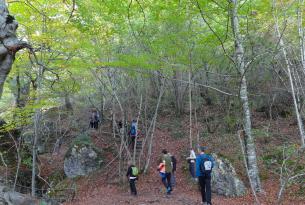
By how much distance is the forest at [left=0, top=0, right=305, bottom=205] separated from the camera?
989 centimetres

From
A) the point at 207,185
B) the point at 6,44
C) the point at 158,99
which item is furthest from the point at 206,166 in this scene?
the point at 158,99

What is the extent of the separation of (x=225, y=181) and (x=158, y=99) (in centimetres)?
639

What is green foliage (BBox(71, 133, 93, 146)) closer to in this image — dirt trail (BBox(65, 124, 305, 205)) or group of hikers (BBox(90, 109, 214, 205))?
dirt trail (BBox(65, 124, 305, 205))

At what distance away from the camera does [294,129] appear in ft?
57.7

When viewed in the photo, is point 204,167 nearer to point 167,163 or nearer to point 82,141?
point 167,163

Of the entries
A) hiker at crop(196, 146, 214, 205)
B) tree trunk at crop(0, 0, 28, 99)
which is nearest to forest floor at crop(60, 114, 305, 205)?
hiker at crop(196, 146, 214, 205)

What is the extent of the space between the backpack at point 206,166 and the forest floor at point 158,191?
1.95m

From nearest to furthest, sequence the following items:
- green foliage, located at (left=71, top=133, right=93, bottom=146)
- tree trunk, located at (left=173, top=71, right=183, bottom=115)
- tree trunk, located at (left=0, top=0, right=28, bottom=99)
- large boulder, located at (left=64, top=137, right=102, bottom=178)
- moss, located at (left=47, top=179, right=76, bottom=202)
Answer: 1. tree trunk, located at (left=0, top=0, right=28, bottom=99)
2. moss, located at (left=47, top=179, right=76, bottom=202)
3. large boulder, located at (left=64, top=137, right=102, bottom=178)
4. green foliage, located at (left=71, top=133, right=93, bottom=146)
5. tree trunk, located at (left=173, top=71, right=183, bottom=115)

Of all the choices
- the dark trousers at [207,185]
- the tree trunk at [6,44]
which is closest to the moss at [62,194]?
the dark trousers at [207,185]

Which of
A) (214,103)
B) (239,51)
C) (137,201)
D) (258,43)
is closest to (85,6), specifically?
(239,51)

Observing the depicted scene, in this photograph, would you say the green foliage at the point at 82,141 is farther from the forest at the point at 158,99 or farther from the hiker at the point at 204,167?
the hiker at the point at 204,167

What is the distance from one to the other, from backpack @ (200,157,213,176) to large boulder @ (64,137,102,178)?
406 inches

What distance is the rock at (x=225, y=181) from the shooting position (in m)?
10.6

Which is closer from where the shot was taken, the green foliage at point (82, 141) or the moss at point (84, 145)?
the moss at point (84, 145)
